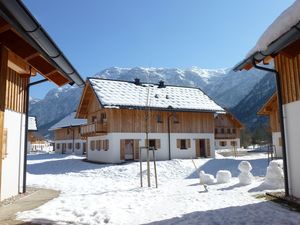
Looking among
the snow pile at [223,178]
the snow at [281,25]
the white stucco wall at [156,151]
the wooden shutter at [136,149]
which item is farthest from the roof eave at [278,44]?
the wooden shutter at [136,149]

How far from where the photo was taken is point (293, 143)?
9625 millimetres

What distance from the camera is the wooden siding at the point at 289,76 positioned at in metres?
9.31

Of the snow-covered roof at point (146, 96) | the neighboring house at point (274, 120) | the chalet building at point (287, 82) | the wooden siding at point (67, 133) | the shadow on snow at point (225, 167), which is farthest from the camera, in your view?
the wooden siding at point (67, 133)

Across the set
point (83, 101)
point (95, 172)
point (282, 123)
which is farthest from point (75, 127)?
point (282, 123)

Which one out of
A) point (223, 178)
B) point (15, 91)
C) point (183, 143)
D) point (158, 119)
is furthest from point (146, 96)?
point (15, 91)

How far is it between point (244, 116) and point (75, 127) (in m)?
86.6

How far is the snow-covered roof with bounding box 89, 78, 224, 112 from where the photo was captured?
94.2 feet

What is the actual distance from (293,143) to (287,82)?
182 cm

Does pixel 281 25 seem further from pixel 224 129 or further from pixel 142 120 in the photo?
pixel 224 129

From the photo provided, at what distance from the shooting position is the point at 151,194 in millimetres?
12086

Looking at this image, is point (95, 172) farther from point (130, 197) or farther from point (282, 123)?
point (282, 123)

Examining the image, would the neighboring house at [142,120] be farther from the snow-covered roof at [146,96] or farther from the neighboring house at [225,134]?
the neighboring house at [225,134]

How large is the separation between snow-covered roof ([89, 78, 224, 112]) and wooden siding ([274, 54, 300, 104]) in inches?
703

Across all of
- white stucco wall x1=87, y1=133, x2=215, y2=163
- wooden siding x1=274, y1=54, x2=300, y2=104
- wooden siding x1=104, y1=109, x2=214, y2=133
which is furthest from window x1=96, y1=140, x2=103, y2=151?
wooden siding x1=274, y1=54, x2=300, y2=104
